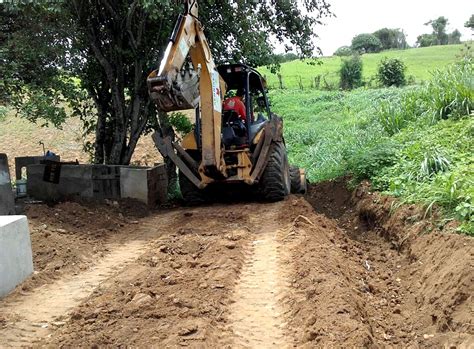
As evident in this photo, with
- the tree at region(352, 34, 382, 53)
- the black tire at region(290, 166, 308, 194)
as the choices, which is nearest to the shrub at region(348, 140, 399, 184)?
the black tire at region(290, 166, 308, 194)

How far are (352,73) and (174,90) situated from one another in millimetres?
35781

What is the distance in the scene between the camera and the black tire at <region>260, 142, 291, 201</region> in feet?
34.2

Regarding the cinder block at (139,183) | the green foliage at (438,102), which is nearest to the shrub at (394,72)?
the green foliage at (438,102)

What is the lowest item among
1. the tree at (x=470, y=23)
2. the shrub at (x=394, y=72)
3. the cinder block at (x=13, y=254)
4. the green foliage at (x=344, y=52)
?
the cinder block at (x=13, y=254)

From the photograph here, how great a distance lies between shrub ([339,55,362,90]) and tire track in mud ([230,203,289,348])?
119ft

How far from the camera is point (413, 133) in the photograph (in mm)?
10375

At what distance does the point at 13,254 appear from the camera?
19.3ft

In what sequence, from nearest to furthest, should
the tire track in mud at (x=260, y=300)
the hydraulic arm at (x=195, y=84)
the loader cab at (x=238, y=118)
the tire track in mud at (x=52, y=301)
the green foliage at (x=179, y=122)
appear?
the tire track in mud at (x=260, y=300)
the tire track in mud at (x=52, y=301)
the hydraulic arm at (x=195, y=84)
the loader cab at (x=238, y=118)
the green foliage at (x=179, y=122)

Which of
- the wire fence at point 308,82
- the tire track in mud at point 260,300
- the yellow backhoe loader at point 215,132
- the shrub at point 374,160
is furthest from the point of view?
the wire fence at point 308,82

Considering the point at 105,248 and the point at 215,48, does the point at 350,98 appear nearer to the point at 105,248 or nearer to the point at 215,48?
the point at 215,48

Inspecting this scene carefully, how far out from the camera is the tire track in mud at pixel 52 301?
4.68m

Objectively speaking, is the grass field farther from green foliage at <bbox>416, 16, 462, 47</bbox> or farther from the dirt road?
the dirt road

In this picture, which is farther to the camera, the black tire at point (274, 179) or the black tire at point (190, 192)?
the black tire at point (190, 192)

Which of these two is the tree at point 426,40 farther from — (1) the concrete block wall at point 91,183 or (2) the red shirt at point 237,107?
(1) the concrete block wall at point 91,183
